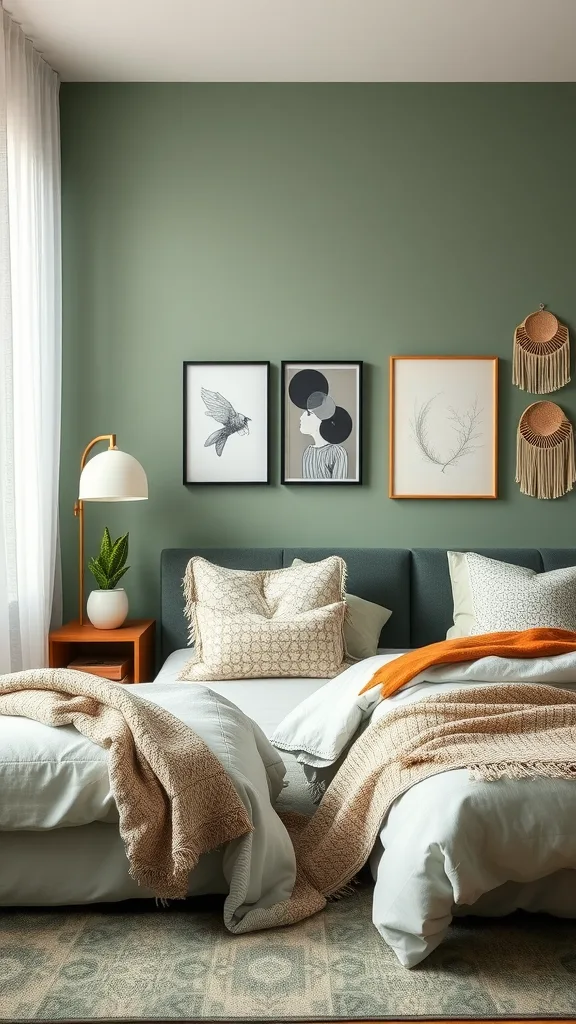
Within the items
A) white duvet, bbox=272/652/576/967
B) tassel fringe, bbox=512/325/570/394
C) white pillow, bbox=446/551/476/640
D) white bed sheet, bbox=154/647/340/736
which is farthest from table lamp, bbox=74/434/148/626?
white duvet, bbox=272/652/576/967

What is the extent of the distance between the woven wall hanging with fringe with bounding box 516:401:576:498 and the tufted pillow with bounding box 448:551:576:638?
492 mm

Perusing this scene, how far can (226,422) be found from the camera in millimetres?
4434

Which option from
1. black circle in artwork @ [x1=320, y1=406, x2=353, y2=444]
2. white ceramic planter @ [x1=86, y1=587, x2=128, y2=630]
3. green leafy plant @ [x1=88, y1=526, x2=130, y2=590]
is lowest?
white ceramic planter @ [x1=86, y1=587, x2=128, y2=630]

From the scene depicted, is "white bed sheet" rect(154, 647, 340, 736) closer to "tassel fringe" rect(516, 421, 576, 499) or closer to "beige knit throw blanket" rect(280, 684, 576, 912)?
"beige knit throw blanket" rect(280, 684, 576, 912)

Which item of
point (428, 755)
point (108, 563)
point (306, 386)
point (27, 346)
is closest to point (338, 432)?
point (306, 386)

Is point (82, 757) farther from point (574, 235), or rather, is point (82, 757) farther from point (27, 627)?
point (574, 235)

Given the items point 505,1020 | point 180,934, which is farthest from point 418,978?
point 180,934

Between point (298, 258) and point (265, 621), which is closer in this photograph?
point (265, 621)

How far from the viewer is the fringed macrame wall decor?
4.41m

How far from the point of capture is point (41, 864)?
2244 mm

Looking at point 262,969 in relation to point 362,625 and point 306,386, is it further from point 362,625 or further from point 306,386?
point 306,386

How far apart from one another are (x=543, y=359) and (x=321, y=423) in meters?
1.08

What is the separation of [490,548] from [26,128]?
109 inches

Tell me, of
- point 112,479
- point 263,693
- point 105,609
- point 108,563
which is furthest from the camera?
point 108,563
